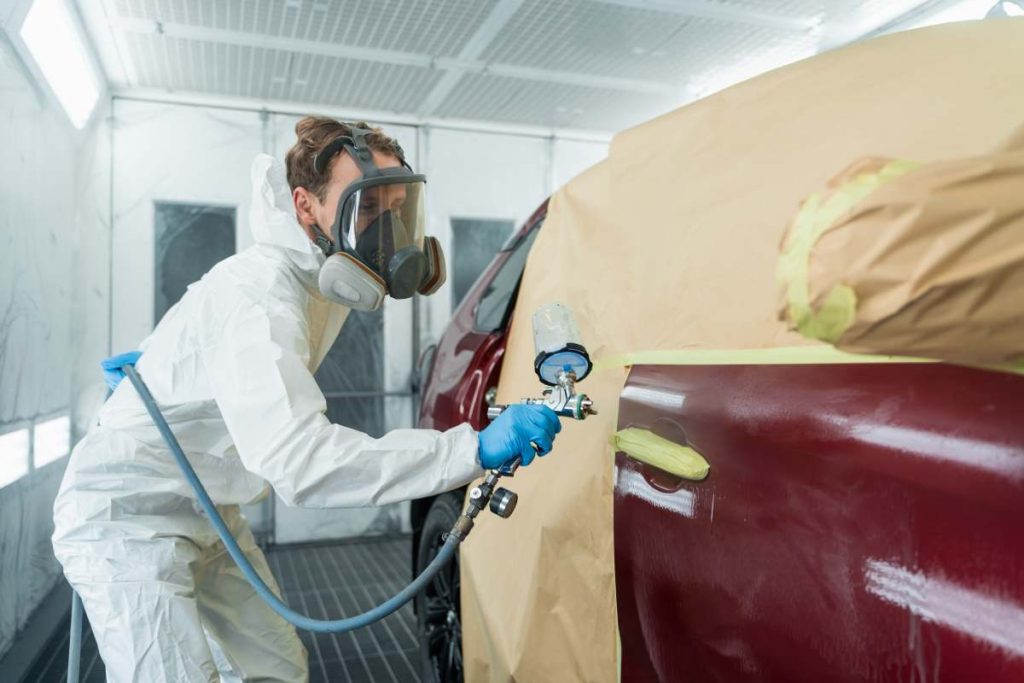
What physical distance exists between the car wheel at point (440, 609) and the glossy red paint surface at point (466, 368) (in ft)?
0.92

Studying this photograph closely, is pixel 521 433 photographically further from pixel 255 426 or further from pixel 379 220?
pixel 379 220

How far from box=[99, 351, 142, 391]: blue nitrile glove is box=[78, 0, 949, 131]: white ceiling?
2031 mm

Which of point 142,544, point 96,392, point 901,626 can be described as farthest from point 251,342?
point 96,392

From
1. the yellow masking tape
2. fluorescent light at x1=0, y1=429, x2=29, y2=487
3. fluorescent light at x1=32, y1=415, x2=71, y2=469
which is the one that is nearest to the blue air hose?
the yellow masking tape

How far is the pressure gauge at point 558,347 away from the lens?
4.71ft

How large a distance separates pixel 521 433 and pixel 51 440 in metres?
3.11

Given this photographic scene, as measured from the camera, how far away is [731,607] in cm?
125

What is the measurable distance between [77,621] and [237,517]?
0.50 m

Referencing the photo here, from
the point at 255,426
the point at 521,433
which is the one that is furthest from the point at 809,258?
the point at 255,426

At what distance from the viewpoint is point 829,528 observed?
109cm

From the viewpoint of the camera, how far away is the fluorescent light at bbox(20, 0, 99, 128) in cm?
324

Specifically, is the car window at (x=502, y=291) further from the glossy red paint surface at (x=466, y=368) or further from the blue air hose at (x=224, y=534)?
the blue air hose at (x=224, y=534)

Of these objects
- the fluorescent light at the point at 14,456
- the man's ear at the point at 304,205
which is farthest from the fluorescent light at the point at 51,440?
the man's ear at the point at 304,205

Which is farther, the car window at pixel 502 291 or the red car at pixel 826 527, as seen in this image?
the car window at pixel 502 291
